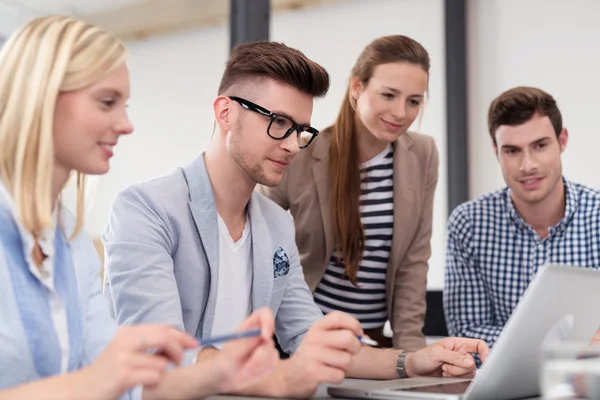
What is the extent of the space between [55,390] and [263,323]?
28 cm

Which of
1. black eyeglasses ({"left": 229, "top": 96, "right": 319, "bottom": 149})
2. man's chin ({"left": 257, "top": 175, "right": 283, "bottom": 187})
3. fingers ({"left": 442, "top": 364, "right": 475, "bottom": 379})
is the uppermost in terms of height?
black eyeglasses ({"left": 229, "top": 96, "right": 319, "bottom": 149})

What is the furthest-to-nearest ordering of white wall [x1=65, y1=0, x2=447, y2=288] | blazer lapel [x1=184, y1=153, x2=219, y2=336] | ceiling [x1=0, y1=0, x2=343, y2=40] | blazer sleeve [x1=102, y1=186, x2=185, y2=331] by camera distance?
ceiling [x1=0, y1=0, x2=343, y2=40] → white wall [x1=65, y1=0, x2=447, y2=288] → blazer lapel [x1=184, y1=153, x2=219, y2=336] → blazer sleeve [x1=102, y1=186, x2=185, y2=331]

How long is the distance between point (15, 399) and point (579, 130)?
3348 mm

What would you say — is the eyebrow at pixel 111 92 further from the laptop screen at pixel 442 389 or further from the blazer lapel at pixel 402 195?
the blazer lapel at pixel 402 195

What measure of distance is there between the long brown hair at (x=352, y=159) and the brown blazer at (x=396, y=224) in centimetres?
3

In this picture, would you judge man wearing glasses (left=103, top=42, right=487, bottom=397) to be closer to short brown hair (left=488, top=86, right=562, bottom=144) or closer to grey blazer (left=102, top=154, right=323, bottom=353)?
grey blazer (left=102, top=154, right=323, bottom=353)

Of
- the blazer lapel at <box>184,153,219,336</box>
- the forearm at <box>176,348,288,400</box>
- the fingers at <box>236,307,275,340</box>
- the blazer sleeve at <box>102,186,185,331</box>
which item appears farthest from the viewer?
the blazer lapel at <box>184,153,219,336</box>

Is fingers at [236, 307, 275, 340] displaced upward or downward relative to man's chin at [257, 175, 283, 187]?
downward

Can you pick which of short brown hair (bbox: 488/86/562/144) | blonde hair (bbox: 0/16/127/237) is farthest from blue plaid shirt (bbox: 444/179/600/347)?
blonde hair (bbox: 0/16/127/237)

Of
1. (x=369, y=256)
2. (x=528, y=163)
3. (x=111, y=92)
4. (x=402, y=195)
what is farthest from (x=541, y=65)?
(x=111, y=92)

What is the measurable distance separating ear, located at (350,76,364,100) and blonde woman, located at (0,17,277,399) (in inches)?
49.1

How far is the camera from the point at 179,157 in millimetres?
4555

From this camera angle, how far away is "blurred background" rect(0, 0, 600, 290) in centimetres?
374

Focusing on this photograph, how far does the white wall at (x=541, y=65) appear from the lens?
3693mm
